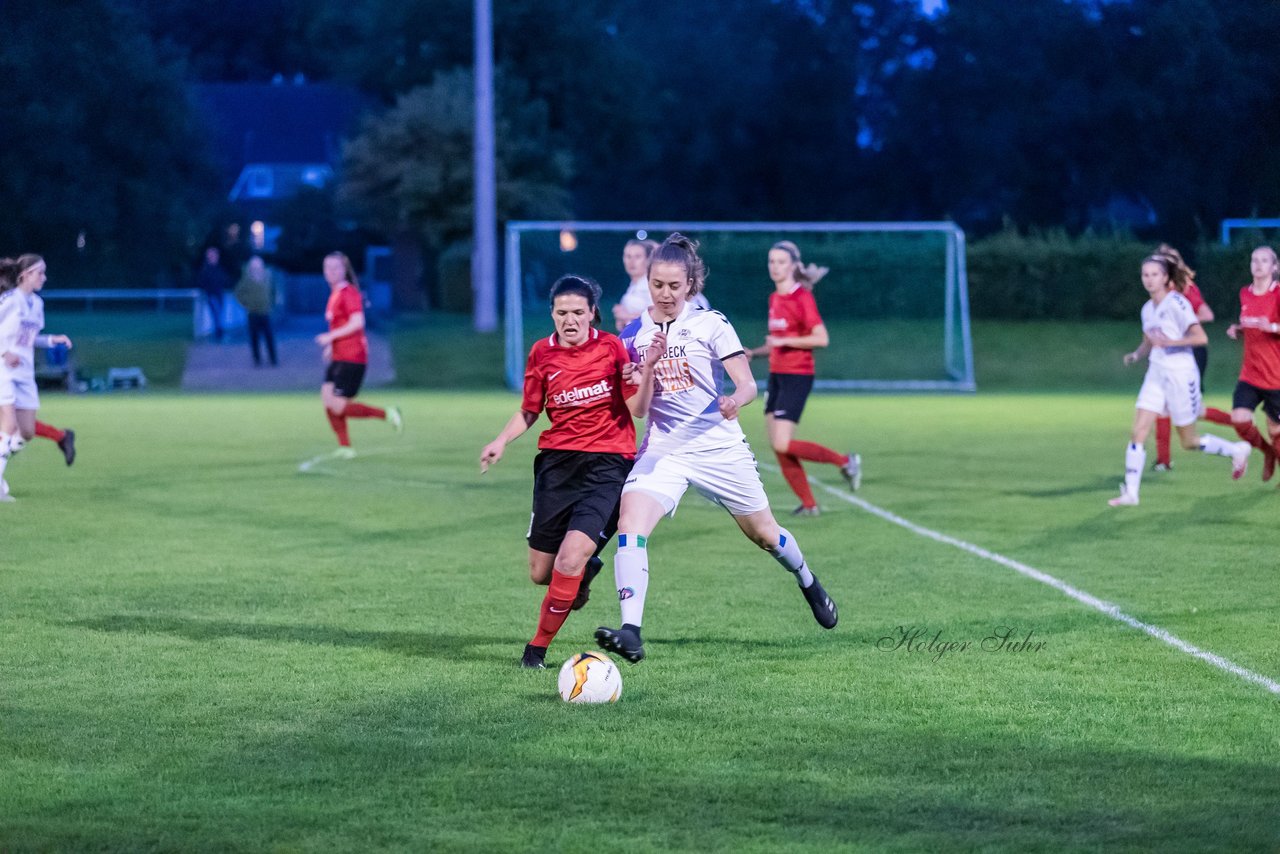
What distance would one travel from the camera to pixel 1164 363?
12.8m

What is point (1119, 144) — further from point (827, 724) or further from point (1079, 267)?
point (827, 724)

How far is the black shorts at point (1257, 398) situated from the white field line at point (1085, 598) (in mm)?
3150

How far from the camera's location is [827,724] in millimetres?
5840

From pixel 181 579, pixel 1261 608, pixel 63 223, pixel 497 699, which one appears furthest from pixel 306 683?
pixel 63 223

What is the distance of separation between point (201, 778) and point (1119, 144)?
2012 inches

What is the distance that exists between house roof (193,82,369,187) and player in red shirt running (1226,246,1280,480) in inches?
2434

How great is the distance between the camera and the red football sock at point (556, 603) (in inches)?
267

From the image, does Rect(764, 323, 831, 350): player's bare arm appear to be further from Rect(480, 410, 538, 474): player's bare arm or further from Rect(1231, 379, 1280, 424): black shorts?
Rect(480, 410, 538, 474): player's bare arm

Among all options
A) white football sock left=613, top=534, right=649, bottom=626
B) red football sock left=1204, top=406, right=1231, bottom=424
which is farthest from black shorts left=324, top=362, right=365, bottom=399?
white football sock left=613, top=534, right=649, bottom=626

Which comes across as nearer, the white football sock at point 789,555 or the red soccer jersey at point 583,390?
the red soccer jersey at point 583,390

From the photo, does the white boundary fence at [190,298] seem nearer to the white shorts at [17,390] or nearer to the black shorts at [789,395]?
the white shorts at [17,390]

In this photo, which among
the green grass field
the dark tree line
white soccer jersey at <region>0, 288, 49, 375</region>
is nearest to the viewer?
the green grass field

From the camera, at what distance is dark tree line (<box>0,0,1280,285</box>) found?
45.2 m

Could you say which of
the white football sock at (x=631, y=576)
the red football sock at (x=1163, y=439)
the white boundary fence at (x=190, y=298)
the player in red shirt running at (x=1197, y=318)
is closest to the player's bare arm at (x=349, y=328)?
the player in red shirt running at (x=1197, y=318)
